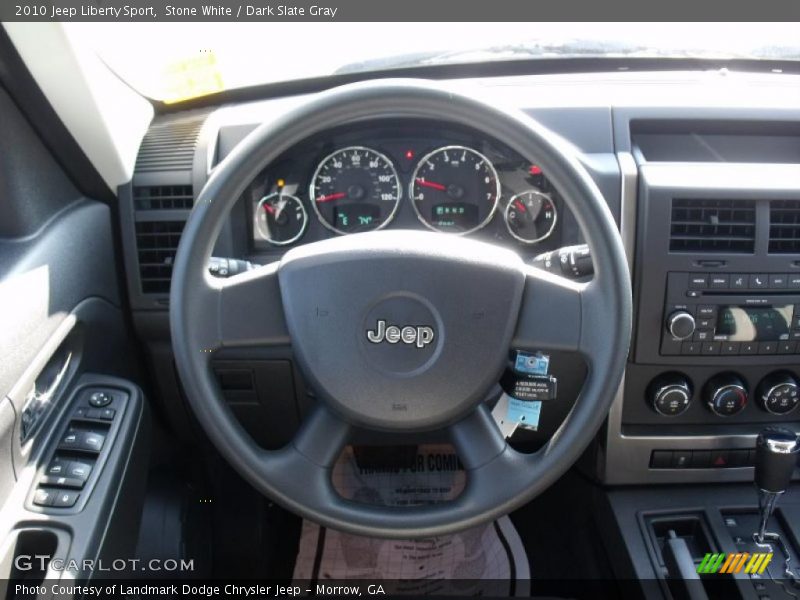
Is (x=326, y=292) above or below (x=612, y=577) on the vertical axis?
above

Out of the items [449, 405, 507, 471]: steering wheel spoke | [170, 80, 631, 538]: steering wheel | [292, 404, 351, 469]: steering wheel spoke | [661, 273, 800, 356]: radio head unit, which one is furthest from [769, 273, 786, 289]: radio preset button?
[292, 404, 351, 469]: steering wheel spoke

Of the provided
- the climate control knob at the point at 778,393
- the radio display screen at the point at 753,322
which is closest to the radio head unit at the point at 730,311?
the radio display screen at the point at 753,322

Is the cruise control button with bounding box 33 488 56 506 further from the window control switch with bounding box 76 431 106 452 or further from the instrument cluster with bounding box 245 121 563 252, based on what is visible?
the instrument cluster with bounding box 245 121 563 252

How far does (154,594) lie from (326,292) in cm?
84

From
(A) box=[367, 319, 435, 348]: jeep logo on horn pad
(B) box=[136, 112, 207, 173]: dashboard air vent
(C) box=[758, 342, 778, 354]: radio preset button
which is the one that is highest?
(B) box=[136, 112, 207, 173]: dashboard air vent

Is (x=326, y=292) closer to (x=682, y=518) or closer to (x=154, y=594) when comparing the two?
(x=154, y=594)

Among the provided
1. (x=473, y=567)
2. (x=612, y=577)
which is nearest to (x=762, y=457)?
(x=612, y=577)

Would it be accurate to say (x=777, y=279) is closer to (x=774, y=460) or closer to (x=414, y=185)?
(x=774, y=460)

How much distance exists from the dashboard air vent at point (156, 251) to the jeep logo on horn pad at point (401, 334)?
2.07 feet

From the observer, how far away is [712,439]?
1612 mm

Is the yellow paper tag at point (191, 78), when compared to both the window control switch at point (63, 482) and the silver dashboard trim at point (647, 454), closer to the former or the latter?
the window control switch at point (63, 482)

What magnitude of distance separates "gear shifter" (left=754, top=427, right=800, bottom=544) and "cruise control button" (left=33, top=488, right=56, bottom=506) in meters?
1.25

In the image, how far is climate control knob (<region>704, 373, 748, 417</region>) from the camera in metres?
1.55
